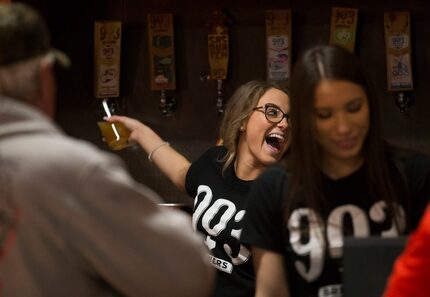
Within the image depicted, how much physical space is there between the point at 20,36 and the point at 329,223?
0.69 m

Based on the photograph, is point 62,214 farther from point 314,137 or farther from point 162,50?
point 162,50

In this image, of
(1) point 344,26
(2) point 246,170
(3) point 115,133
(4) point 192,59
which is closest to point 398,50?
(1) point 344,26

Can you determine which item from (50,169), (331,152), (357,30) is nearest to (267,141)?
(331,152)

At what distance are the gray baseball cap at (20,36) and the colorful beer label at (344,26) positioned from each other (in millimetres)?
2030

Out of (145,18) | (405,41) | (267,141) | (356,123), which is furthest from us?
(145,18)

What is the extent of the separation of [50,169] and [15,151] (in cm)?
6

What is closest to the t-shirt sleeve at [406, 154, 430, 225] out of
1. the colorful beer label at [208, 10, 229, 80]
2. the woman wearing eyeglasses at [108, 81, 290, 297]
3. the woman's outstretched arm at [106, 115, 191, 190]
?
the woman wearing eyeglasses at [108, 81, 290, 297]

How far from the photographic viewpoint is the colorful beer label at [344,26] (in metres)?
2.98

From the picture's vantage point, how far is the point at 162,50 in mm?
3123

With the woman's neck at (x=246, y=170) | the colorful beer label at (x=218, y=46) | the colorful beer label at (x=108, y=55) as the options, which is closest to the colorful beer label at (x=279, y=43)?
the colorful beer label at (x=218, y=46)

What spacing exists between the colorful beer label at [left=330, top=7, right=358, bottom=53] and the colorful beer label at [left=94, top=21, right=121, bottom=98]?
3.07 feet

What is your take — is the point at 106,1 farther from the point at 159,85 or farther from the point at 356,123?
the point at 356,123

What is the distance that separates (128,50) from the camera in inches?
125

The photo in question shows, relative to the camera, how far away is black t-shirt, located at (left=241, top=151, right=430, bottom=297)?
140 cm
